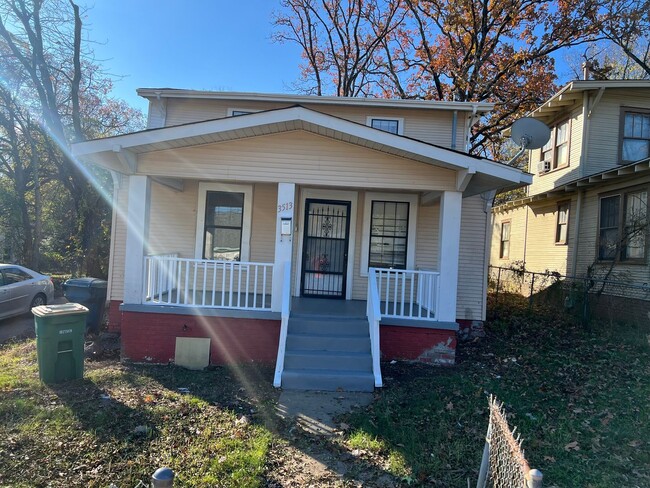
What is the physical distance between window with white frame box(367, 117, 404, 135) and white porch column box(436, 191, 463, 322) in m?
2.95

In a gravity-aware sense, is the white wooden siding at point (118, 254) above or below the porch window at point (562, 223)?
below

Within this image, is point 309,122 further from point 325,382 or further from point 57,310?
point 57,310

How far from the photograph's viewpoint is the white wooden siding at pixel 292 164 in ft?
21.2

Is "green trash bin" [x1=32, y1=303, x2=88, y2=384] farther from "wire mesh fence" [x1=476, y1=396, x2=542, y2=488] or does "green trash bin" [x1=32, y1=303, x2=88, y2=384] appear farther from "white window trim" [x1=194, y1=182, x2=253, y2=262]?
"wire mesh fence" [x1=476, y1=396, x2=542, y2=488]

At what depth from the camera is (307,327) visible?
646 centimetres

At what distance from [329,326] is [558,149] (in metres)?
10.1

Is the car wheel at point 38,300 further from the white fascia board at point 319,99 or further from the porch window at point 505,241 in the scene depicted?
the porch window at point 505,241

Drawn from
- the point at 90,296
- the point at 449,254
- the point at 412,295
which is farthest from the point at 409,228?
the point at 90,296

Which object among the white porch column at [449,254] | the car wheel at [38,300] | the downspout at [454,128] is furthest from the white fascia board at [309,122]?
the car wheel at [38,300]

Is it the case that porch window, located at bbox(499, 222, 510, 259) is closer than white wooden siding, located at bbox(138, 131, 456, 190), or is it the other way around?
white wooden siding, located at bbox(138, 131, 456, 190)

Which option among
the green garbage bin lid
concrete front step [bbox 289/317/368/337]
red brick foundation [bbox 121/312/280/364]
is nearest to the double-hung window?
concrete front step [bbox 289/317/368/337]

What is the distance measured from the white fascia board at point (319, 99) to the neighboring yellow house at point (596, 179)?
3984mm

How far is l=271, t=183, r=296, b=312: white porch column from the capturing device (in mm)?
6430

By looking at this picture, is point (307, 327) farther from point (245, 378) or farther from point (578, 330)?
point (578, 330)
